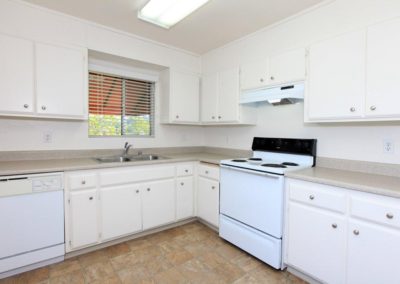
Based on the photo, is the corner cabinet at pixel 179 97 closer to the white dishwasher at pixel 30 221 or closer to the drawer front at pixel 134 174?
the drawer front at pixel 134 174

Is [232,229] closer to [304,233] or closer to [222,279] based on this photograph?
[222,279]

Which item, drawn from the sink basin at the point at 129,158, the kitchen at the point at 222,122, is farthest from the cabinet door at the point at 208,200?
the sink basin at the point at 129,158

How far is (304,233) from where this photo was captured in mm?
1773

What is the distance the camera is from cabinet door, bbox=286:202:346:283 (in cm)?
158

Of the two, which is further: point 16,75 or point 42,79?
point 42,79

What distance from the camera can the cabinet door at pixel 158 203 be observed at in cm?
252

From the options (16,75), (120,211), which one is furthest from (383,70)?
(16,75)

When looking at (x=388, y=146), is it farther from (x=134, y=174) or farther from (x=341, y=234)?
(x=134, y=174)

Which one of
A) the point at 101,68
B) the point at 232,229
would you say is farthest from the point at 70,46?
the point at 232,229

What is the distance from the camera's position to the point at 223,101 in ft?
9.52

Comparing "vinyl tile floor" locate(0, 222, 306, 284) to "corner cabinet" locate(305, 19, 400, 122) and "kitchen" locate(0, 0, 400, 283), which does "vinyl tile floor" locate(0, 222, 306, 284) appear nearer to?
"kitchen" locate(0, 0, 400, 283)

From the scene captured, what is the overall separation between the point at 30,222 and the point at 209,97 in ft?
7.88

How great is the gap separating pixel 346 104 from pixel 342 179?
614 millimetres

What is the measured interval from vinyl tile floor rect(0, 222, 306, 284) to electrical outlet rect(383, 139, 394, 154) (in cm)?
130
